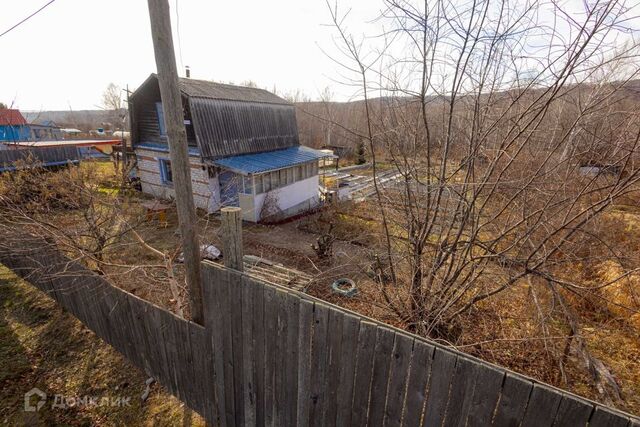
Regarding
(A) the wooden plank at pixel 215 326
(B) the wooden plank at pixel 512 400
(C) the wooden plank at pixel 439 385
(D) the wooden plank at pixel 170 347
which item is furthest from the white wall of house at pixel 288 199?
(B) the wooden plank at pixel 512 400

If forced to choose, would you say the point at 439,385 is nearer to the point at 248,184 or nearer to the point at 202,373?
the point at 202,373

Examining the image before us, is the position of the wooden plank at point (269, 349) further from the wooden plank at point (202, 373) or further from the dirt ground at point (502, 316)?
the dirt ground at point (502, 316)

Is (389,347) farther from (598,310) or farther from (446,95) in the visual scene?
(598,310)

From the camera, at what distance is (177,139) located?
295 centimetres

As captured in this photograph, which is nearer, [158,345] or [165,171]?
[158,345]

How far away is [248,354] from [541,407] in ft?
7.09

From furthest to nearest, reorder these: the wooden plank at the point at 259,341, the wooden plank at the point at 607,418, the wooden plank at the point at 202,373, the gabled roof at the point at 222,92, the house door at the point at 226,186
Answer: the house door at the point at 226,186
the gabled roof at the point at 222,92
the wooden plank at the point at 202,373
the wooden plank at the point at 259,341
the wooden plank at the point at 607,418

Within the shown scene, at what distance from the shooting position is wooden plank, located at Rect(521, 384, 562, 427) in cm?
162

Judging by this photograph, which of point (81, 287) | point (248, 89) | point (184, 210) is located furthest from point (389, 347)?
point (248, 89)

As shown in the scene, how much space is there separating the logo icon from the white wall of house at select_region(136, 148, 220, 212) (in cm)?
891

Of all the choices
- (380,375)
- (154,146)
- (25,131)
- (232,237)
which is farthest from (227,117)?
(25,131)

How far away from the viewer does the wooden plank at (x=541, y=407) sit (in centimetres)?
162

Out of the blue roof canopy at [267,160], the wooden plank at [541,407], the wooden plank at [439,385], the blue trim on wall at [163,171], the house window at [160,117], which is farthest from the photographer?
the blue trim on wall at [163,171]

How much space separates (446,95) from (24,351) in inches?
291
